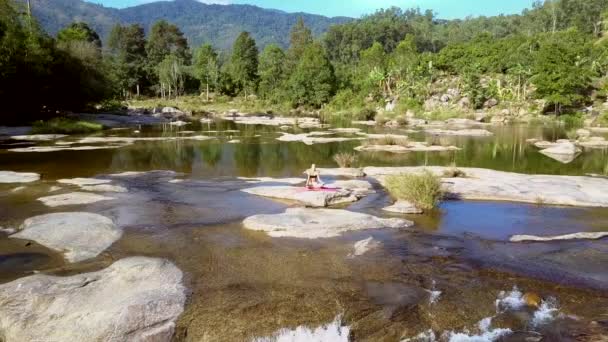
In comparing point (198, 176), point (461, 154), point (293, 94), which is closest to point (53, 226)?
point (198, 176)

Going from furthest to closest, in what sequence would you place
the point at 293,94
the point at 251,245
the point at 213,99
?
the point at 213,99 → the point at 293,94 → the point at 251,245

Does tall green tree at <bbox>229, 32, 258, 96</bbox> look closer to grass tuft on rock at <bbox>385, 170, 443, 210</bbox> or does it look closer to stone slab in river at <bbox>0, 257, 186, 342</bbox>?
grass tuft on rock at <bbox>385, 170, 443, 210</bbox>

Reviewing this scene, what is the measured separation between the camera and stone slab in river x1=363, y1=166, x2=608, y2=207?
19.6 m

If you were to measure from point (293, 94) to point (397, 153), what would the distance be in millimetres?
68109

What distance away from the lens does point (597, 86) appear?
268ft

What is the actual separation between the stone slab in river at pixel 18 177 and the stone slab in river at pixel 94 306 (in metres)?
14.6

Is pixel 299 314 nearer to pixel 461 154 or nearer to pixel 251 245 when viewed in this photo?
pixel 251 245

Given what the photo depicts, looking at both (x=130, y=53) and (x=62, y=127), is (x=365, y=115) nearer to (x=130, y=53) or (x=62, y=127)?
(x=62, y=127)

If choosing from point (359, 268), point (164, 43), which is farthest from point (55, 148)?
point (164, 43)

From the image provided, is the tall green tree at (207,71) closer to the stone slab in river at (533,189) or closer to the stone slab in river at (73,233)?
the stone slab in river at (533,189)

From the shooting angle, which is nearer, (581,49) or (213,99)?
(581,49)

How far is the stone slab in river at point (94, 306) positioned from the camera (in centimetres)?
853

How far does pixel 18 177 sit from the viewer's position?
23766mm

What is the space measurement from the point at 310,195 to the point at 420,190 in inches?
165
